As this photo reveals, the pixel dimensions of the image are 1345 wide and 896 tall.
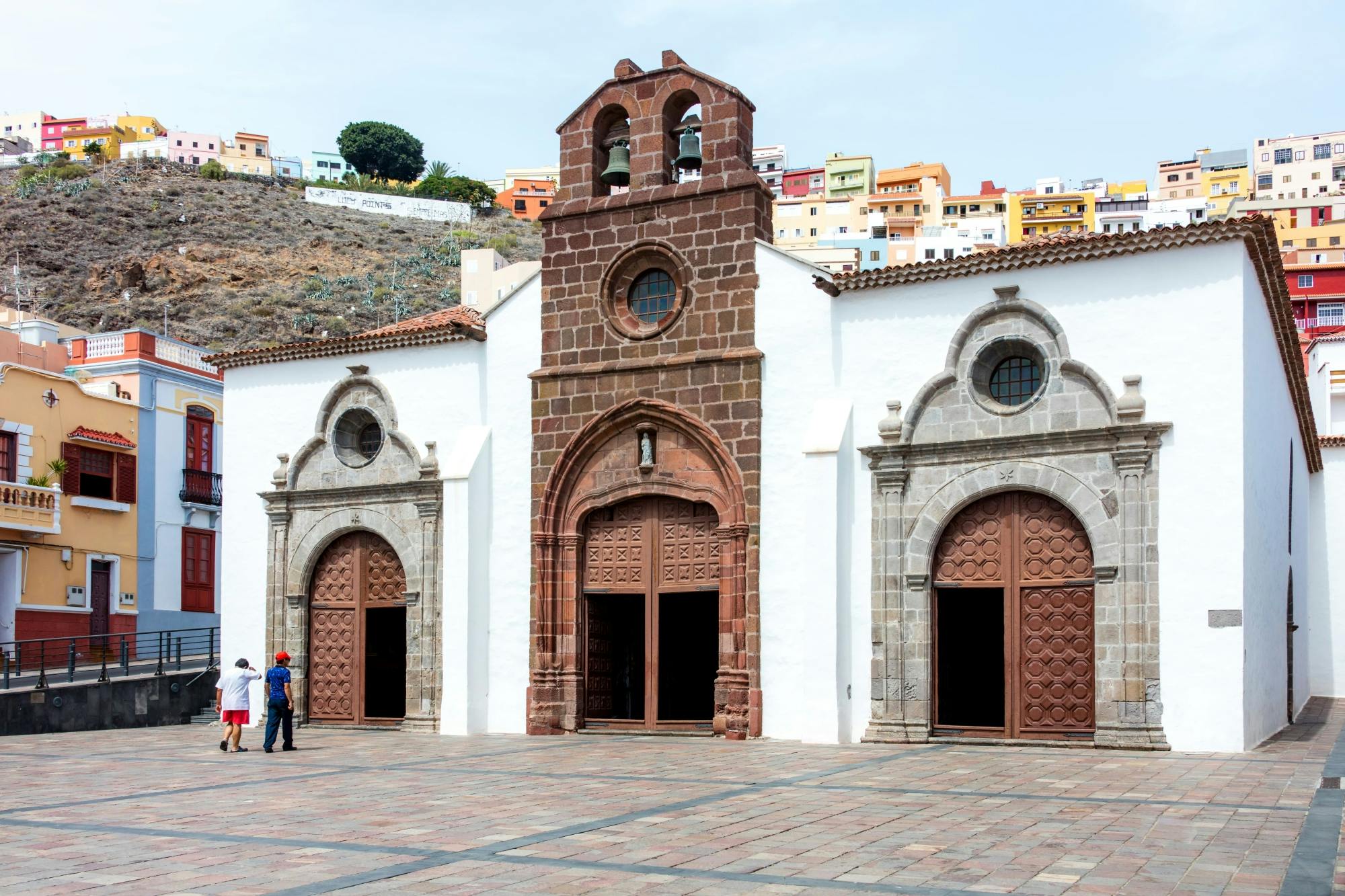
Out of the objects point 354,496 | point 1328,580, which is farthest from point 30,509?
point 1328,580

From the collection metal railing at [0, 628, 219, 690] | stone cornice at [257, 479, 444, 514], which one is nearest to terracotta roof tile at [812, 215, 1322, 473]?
stone cornice at [257, 479, 444, 514]

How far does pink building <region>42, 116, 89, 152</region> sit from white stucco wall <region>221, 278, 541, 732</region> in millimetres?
121151

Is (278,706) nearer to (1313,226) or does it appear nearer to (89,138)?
(1313,226)

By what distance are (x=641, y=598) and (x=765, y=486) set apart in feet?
10.0

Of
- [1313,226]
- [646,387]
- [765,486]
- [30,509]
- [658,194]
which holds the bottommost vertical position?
[765,486]

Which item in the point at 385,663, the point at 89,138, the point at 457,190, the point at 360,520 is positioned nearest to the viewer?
the point at 360,520

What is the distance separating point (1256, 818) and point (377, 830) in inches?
253

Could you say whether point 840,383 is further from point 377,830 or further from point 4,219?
point 4,219

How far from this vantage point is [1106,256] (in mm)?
16672

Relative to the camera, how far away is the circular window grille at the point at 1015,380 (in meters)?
17.3

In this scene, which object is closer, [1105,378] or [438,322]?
[1105,378]

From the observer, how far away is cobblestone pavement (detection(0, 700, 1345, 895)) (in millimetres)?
7977

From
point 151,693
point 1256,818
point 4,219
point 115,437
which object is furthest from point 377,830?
point 4,219

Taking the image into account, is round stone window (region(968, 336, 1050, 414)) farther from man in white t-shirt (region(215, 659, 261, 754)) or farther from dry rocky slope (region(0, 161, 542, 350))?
dry rocky slope (region(0, 161, 542, 350))
